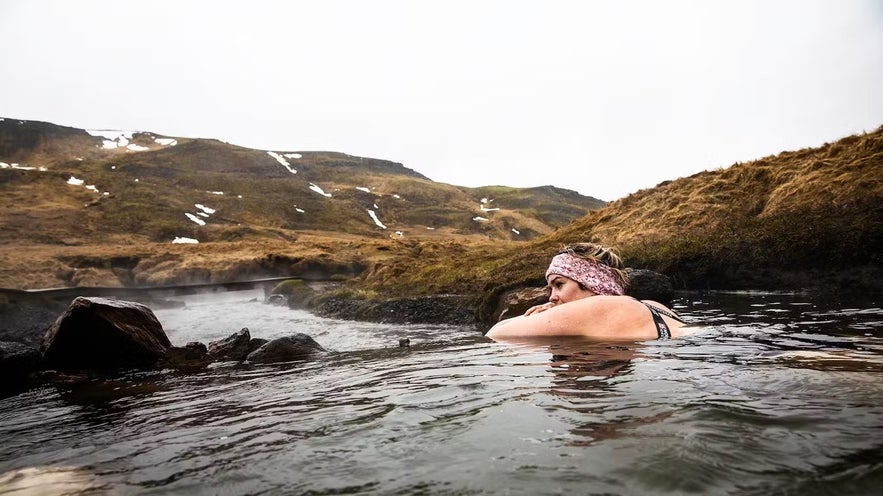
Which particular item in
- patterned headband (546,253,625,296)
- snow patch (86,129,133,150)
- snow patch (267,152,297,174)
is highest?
snow patch (86,129,133,150)

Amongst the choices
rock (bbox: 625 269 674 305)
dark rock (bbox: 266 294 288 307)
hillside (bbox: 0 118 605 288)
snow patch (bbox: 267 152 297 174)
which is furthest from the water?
snow patch (bbox: 267 152 297 174)

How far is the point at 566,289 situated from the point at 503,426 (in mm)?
4697

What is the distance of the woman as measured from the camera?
732cm

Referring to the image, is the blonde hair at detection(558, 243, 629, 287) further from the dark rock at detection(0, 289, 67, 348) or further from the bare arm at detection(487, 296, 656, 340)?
the dark rock at detection(0, 289, 67, 348)

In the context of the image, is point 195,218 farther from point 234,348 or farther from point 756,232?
point 756,232

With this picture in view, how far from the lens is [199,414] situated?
5.03 m

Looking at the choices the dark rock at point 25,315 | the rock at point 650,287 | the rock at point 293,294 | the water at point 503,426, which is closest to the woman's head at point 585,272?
the water at point 503,426

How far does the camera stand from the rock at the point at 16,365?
830cm

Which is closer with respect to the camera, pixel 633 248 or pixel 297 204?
pixel 633 248

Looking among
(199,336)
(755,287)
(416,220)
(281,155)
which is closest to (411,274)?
(199,336)

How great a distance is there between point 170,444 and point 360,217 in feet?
356

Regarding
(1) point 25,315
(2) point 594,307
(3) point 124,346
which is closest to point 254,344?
(3) point 124,346

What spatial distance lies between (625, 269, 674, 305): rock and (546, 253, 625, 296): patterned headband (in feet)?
19.8

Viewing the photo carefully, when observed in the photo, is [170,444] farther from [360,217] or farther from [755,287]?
[360,217]
